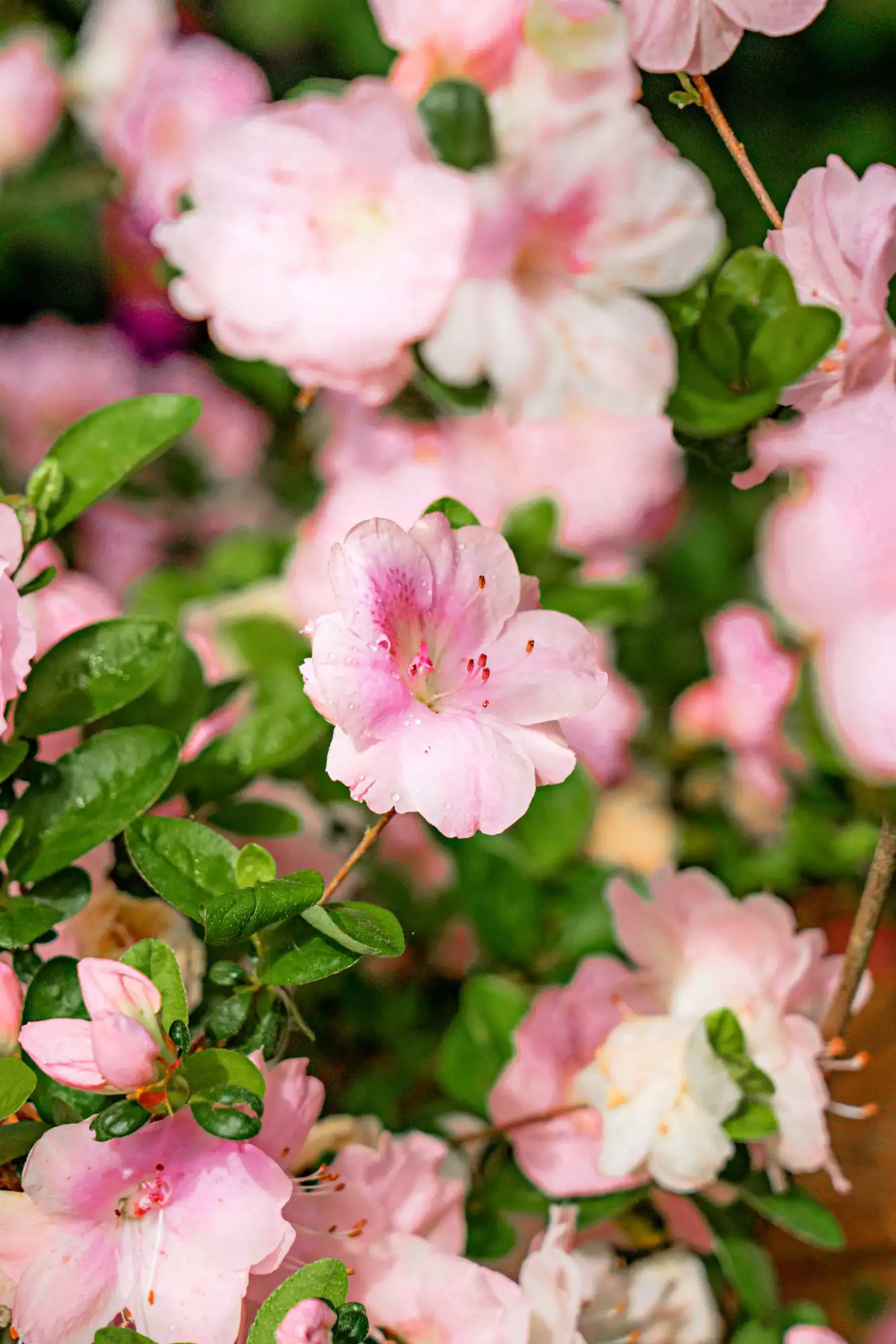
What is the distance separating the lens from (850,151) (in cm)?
119

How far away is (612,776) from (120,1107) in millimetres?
567

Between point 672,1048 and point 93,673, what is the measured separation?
0.93ft

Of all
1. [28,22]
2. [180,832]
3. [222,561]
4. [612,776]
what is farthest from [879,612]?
[28,22]

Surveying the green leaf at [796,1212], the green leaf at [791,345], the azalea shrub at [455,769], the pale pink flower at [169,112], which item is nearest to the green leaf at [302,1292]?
the azalea shrub at [455,769]

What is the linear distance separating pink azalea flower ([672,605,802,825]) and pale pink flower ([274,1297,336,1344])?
57cm

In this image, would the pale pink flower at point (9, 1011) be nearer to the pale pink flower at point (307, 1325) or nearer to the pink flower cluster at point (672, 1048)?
the pale pink flower at point (307, 1325)

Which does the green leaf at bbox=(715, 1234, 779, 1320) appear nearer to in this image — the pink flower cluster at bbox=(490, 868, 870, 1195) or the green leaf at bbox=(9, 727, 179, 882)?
the pink flower cluster at bbox=(490, 868, 870, 1195)

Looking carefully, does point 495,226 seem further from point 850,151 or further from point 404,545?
point 850,151

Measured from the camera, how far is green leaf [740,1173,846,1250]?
0.56m

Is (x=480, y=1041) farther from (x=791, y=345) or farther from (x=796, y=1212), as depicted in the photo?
(x=791, y=345)

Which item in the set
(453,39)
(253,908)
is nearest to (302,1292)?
(253,908)

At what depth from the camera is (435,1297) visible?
1.54 feet

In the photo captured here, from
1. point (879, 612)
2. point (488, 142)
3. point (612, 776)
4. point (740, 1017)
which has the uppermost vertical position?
point (488, 142)

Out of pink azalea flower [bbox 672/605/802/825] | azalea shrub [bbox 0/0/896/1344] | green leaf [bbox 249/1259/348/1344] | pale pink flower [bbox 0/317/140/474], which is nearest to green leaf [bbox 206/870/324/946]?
azalea shrub [bbox 0/0/896/1344]
